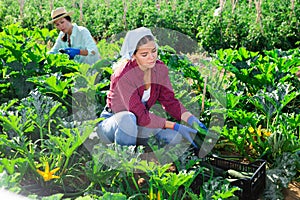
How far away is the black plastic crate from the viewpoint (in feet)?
9.70

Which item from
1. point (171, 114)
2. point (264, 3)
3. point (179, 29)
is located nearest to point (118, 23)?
point (179, 29)

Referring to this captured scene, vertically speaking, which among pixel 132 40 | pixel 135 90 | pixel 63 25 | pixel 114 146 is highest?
pixel 63 25

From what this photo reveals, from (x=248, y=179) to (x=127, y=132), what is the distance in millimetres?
941

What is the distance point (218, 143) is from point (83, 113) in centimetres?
118

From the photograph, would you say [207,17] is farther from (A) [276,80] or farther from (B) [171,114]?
(B) [171,114]

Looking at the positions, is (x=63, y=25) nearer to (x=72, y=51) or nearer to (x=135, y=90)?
(x=72, y=51)

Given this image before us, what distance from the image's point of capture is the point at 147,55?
3287 millimetres

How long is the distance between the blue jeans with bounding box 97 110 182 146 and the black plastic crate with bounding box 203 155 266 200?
0.33 meters

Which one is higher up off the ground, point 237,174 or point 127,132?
point 127,132

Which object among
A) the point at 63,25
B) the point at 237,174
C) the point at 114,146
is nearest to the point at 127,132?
the point at 114,146

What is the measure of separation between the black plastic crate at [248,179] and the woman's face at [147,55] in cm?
82

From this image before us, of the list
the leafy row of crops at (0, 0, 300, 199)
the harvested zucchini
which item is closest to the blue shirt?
the leafy row of crops at (0, 0, 300, 199)

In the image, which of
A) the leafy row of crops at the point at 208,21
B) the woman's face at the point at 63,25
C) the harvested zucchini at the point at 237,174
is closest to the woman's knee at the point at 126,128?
the harvested zucchini at the point at 237,174

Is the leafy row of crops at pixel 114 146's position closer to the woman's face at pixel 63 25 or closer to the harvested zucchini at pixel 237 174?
the harvested zucchini at pixel 237 174
